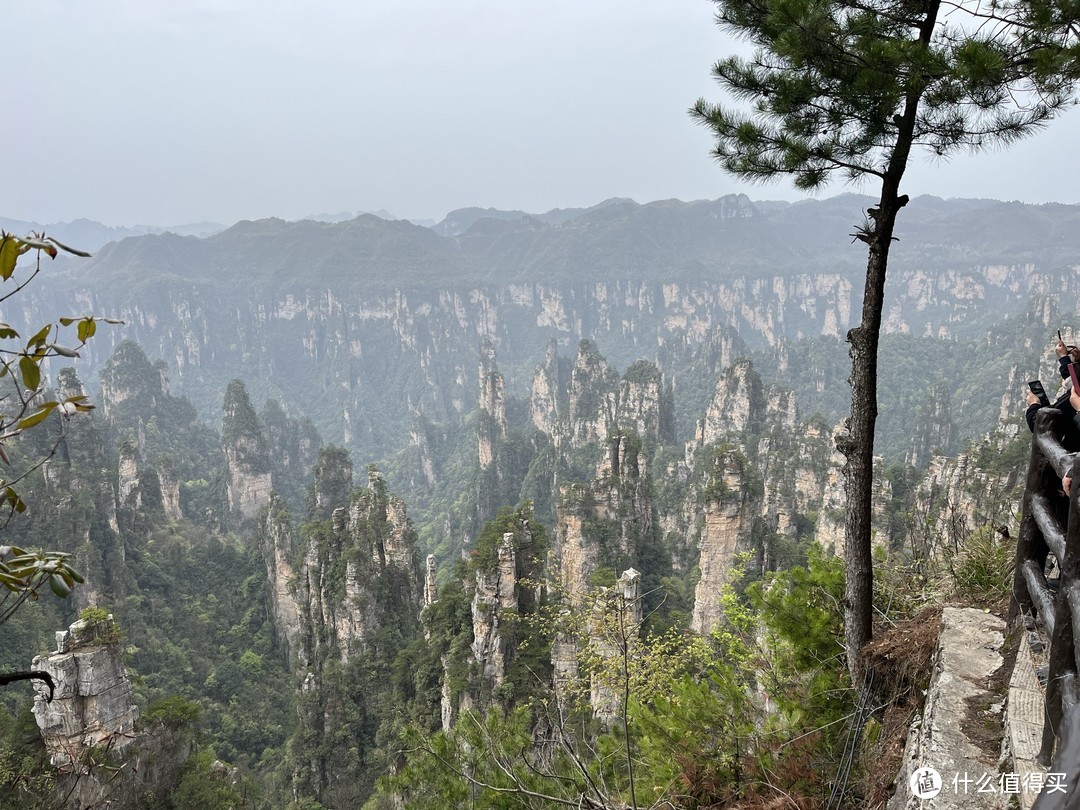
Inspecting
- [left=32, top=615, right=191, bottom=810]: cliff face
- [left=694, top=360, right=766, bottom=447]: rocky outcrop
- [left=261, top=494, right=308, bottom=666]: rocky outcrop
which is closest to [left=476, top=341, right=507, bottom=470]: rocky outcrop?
[left=694, top=360, right=766, bottom=447]: rocky outcrop

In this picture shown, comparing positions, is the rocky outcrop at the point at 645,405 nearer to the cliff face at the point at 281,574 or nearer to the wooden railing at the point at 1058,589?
the cliff face at the point at 281,574

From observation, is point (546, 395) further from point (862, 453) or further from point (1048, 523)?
point (1048, 523)

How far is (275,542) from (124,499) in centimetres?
1140

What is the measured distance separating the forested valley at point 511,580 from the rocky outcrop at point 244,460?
22cm

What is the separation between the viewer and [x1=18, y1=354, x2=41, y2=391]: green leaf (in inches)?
69.6

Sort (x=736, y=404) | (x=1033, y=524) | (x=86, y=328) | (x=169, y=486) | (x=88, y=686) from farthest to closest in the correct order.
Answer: (x=736, y=404) < (x=169, y=486) < (x=88, y=686) < (x=1033, y=524) < (x=86, y=328)

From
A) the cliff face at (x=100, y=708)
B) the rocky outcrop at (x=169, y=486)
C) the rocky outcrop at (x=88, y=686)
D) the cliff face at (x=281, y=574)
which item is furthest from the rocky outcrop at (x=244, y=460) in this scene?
the cliff face at (x=100, y=708)

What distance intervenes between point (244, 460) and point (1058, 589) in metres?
65.5

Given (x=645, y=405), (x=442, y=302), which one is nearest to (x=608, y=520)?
(x=645, y=405)

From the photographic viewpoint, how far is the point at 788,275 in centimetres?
16438

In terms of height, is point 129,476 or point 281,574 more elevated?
point 129,476

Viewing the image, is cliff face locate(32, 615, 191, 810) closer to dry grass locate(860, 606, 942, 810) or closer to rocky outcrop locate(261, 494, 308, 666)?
dry grass locate(860, 606, 942, 810)

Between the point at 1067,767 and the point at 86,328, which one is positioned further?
the point at 86,328

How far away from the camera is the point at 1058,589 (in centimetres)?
275
